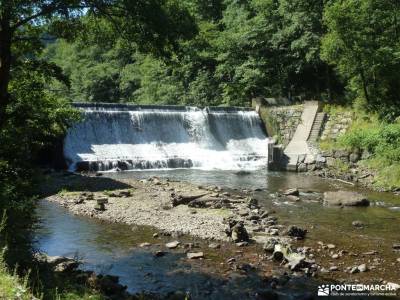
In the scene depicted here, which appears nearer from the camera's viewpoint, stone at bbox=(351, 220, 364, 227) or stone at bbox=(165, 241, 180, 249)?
stone at bbox=(165, 241, 180, 249)

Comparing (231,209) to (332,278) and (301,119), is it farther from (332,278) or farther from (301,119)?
(301,119)

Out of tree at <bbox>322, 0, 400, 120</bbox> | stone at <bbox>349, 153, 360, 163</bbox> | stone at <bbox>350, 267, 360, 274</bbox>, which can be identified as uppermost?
tree at <bbox>322, 0, 400, 120</bbox>

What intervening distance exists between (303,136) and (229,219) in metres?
16.2

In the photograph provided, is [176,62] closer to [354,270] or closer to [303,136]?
[354,270]

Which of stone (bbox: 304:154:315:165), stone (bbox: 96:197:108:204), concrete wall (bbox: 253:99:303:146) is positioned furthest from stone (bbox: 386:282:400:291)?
concrete wall (bbox: 253:99:303:146)

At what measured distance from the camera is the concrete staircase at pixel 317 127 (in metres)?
27.6

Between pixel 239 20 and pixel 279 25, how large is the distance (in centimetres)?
599

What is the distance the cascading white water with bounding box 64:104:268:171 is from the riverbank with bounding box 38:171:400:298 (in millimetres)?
4861

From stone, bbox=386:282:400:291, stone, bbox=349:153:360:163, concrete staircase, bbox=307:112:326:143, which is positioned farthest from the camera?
concrete staircase, bbox=307:112:326:143

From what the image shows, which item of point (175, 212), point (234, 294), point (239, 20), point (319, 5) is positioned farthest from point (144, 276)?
point (239, 20)

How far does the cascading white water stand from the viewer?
992 inches

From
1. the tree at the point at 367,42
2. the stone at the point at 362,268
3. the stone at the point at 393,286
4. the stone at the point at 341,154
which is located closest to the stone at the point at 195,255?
the stone at the point at 362,268

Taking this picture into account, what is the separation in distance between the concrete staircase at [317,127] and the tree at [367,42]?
2817 mm

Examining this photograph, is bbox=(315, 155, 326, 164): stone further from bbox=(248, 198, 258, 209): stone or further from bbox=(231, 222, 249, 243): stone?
bbox=(231, 222, 249, 243): stone
